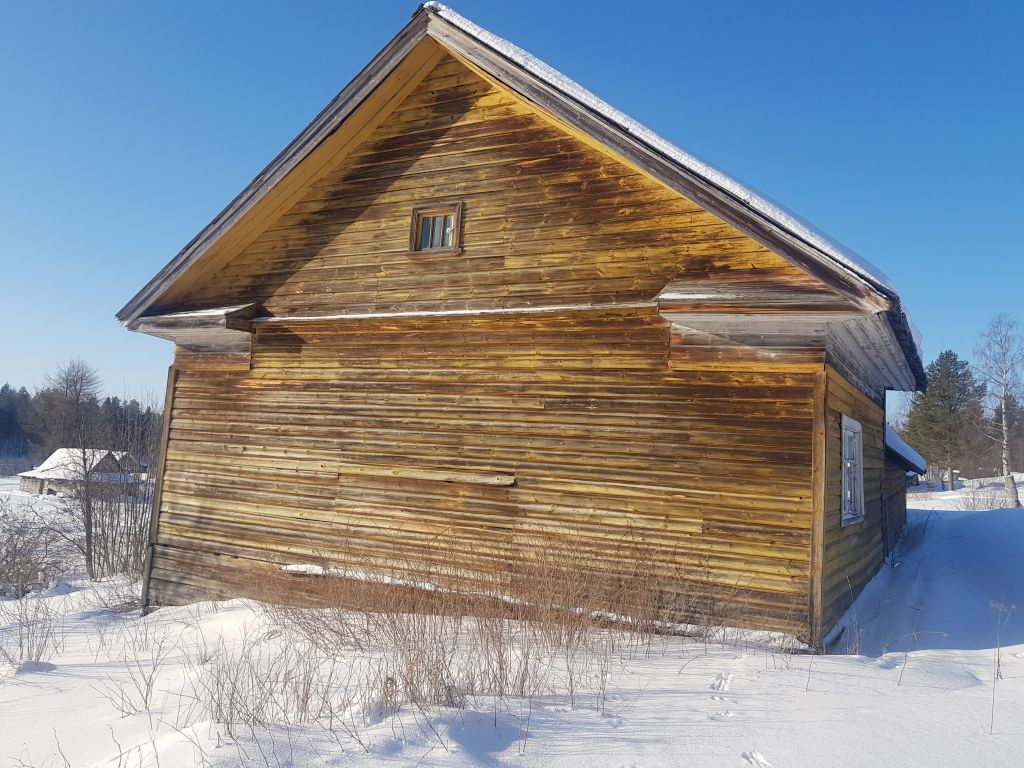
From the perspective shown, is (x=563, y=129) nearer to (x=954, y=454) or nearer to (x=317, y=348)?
(x=317, y=348)

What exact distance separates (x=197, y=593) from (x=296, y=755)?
786 centimetres

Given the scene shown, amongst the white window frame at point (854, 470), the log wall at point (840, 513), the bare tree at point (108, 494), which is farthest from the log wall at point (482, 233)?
the bare tree at point (108, 494)

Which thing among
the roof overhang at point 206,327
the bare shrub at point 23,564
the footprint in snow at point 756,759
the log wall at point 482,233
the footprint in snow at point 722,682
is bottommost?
the bare shrub at point 23,564

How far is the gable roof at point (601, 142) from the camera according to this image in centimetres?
642

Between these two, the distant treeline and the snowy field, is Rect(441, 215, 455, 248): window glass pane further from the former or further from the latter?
the distant treeline

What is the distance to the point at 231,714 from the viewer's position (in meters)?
3.65

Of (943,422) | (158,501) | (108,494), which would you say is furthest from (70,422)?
(943,422)

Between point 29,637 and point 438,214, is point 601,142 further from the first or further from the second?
point 29,637

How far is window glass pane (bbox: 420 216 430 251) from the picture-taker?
9219 millimetres

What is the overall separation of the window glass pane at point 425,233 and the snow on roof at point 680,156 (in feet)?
7.63

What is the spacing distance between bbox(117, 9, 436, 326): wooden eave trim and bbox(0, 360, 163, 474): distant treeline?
2078 cm

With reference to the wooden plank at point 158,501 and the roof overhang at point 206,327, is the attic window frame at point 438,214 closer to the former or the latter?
the roof overhang at point 206,327

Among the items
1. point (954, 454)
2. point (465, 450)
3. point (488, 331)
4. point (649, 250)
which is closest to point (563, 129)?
point (649, 250)

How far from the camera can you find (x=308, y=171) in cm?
Result: 962
